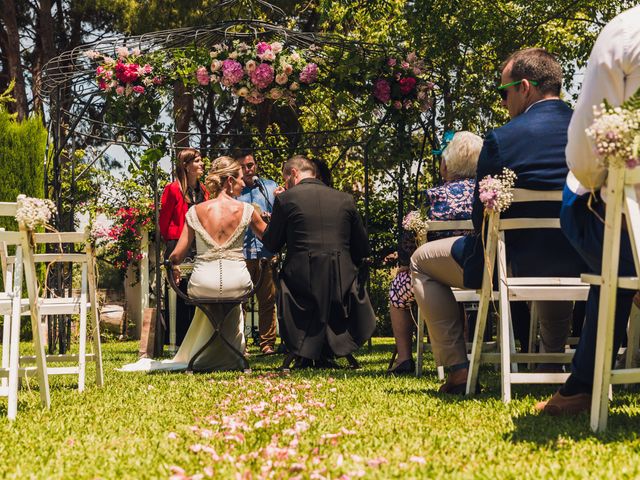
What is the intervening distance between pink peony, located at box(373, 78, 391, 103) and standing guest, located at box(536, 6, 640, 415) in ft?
16.3

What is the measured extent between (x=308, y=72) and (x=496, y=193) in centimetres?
452

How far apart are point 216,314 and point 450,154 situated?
7.26ft

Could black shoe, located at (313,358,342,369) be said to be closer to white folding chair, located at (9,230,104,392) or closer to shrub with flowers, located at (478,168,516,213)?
white folding chair, located at (9,230,104,392)

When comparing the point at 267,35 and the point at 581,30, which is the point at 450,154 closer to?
the point at 267,35

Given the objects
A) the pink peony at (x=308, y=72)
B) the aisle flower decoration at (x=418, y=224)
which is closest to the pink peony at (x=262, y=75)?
the pink peony at (x=308, y=72)

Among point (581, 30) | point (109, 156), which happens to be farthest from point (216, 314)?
point (109, 156)

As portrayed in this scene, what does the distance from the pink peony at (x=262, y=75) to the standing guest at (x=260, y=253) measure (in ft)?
2.29

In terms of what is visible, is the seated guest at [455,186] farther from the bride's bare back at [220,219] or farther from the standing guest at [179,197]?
the standing guest at [179,197]

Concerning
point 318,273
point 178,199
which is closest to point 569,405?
point 318,273

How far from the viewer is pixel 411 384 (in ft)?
16.2

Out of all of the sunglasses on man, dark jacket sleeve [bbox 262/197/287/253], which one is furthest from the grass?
dark jacket sleeve [bbox 262/197/287/253]

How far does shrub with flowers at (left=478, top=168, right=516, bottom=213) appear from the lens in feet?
12.1

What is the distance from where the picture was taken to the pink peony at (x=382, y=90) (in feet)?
26.4

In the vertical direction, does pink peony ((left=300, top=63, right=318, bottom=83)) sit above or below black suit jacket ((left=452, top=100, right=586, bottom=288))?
above
